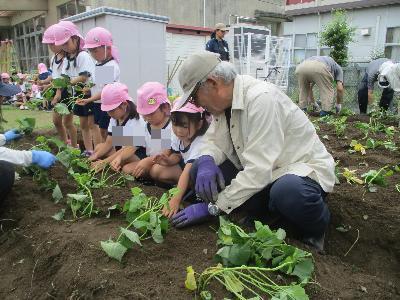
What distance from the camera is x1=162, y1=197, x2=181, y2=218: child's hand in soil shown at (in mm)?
2223

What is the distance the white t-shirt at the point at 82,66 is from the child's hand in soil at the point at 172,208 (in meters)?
2.23

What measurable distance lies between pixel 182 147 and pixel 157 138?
11.4 inches

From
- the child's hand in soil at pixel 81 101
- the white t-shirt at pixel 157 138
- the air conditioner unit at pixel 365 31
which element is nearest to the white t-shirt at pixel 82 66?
the child's hand in soil at pixel 81 101

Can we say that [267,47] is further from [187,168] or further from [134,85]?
[187,168]

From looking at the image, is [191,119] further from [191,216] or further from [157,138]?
[191,216]

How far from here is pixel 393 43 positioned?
44.1 feet

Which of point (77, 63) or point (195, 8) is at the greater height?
point (195, 8)

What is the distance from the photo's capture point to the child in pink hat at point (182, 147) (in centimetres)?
249

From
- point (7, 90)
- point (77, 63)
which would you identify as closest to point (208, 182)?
point (7, 90)

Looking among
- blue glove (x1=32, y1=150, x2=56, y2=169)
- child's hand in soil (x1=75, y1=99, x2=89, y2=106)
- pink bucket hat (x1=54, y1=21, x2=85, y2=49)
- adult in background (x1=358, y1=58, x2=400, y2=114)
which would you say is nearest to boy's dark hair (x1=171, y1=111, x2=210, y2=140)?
blue glove (x1=32, y1=150, x2=56, y2=169)

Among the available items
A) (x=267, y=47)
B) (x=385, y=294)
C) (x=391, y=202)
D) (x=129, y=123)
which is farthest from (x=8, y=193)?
(x=267, y=47)

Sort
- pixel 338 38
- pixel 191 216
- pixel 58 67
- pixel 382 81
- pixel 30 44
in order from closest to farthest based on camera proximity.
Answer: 1. pixel 191 216
2. pixel 58 67
3. pixel 382 81
4. pixel 338 38
5. pixel 30 44

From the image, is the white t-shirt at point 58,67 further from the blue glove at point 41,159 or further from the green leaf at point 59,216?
the green leaf at point 59,216

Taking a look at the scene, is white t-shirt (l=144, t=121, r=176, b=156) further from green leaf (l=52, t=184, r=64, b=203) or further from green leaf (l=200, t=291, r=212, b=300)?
green leaf (l=200, t=291, r=212, b=300)
